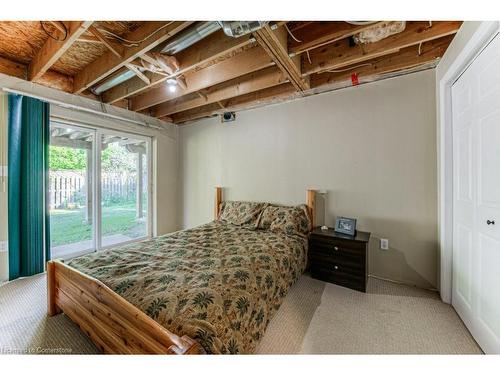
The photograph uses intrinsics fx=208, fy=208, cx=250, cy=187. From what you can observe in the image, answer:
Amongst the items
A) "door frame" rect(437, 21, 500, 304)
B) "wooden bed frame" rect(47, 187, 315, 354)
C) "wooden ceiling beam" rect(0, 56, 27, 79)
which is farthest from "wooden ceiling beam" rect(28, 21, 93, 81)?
"door frame" rect(437, 21, 500, 304)

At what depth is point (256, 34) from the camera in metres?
1.63

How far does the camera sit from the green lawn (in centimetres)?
300

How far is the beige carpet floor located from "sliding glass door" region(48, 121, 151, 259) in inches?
41.7

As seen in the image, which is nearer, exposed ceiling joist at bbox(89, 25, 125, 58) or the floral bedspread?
the floral bedspread

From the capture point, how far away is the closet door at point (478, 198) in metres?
1.32

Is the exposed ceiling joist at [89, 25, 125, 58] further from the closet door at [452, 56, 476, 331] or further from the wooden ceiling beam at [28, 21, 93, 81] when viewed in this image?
the closet door at [452, 56, 476, 331]

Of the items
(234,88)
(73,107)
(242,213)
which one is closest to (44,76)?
(73,107)

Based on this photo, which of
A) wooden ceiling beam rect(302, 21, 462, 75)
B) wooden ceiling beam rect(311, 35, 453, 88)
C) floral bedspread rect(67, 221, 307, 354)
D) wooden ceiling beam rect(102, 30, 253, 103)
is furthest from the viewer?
wooden ceiling beam rect(311, 35, 453, 88)

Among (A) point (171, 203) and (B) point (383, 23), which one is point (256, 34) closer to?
(B) point (383, 23)

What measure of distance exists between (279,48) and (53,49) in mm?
2069

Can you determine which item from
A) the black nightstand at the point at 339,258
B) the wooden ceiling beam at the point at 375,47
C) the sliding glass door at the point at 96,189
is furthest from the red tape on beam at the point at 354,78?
the sliding glass door at the point at 96,189

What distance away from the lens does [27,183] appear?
2502 millimetres

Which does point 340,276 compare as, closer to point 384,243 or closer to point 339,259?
point 339,259
